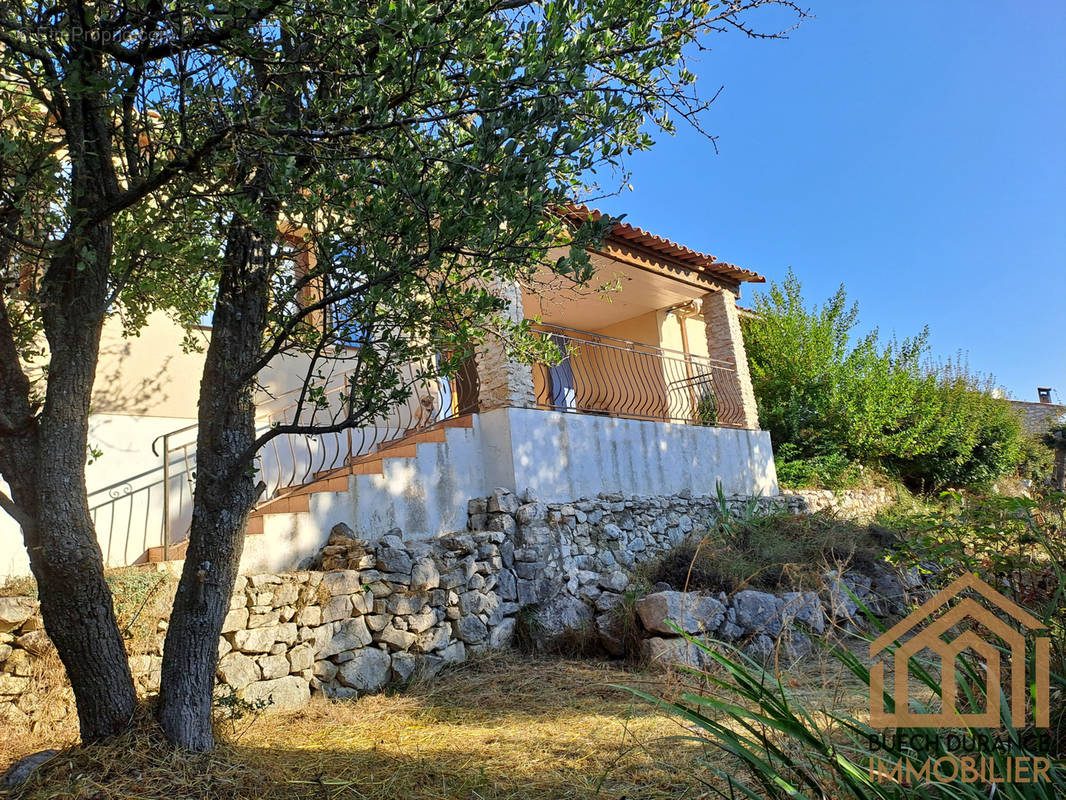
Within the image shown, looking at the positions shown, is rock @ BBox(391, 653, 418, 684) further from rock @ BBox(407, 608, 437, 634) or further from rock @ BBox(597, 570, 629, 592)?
rock @ BBox(597, 570, 629, 592)

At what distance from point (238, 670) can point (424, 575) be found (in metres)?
1.62

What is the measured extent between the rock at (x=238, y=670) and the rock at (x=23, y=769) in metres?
1.32

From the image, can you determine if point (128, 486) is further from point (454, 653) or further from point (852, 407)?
point (852, 407)

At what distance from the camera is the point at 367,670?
5027mm

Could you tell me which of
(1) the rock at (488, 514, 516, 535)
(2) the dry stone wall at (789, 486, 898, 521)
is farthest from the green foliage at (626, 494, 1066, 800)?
(2) the dry stone wall at (789, 486, 898, 521)

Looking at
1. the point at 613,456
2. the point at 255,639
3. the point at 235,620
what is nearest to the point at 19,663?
the point at 235,620

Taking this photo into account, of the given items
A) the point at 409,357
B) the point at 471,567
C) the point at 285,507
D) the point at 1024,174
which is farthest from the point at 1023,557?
the point at 1024,174

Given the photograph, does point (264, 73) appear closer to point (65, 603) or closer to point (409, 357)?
point (409, 357)

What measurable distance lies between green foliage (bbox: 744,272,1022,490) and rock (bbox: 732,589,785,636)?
6.76 meters

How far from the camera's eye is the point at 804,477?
12570 millimetres

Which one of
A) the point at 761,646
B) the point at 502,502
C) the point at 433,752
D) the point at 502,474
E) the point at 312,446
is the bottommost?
the point at 761,646

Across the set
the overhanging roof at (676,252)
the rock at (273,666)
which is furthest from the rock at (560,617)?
the overhanging roof at (676,252)

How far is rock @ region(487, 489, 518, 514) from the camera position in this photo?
655 cm

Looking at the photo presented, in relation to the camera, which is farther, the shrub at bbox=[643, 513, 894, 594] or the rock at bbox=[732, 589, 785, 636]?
the shrub at bbox=[643, 513, 894, 594]
